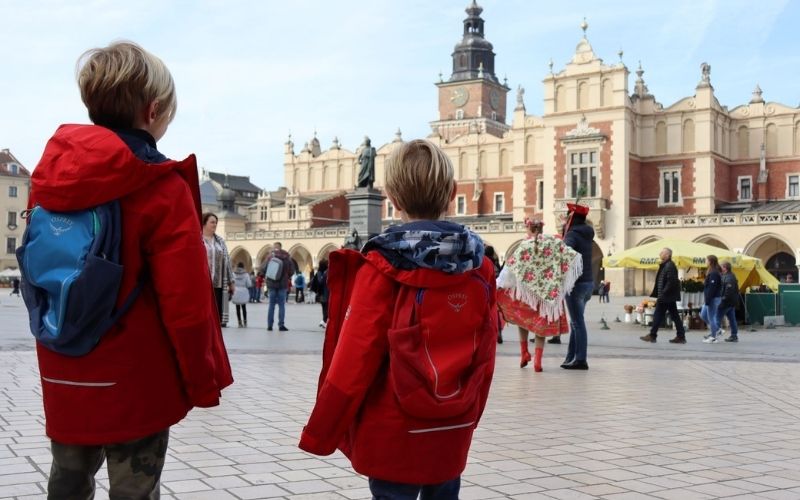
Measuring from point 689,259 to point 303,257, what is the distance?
41419mm

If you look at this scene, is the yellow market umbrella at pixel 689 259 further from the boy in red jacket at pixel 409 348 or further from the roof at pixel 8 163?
the roof at pixel 8 163

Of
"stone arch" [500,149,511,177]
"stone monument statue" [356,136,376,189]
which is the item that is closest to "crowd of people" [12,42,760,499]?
"stone monument statue" [356,136,376,189]

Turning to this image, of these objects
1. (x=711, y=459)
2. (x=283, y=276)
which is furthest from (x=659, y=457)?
(x=283, y=276)

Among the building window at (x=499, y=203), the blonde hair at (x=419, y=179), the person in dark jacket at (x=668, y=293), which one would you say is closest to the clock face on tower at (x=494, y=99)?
the building window at (x=499, y=203)

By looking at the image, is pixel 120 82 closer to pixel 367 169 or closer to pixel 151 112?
pixel 151 112

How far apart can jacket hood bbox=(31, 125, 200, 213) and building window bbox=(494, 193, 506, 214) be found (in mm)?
55315

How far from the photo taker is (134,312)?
95.3 inches

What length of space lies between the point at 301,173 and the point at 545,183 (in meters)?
26.2

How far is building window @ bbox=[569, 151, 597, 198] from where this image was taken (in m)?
47.6

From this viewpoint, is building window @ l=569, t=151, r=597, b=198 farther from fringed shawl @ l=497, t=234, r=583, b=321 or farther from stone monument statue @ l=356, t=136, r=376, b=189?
fringed shawl @ l=497, t=234, r=583, b=321

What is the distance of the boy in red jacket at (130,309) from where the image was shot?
2373mm

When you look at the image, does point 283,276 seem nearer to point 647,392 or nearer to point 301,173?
point 647,392

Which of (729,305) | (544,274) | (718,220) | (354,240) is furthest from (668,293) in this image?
(718,220)

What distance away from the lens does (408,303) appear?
2.59 m
